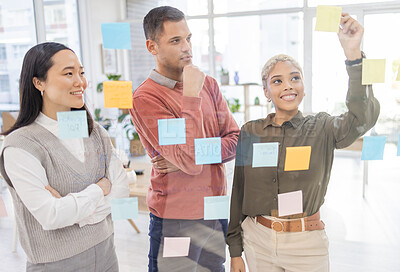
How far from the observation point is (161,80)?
1.30 metres

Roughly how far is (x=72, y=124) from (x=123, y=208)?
0.39 m

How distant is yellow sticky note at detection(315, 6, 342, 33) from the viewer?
1180 mm

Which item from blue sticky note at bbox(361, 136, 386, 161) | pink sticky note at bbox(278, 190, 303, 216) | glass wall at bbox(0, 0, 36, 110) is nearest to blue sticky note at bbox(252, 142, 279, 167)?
pink sticky note at bbox(278, 190, 303, 216)

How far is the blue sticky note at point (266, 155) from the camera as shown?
1.28 metres

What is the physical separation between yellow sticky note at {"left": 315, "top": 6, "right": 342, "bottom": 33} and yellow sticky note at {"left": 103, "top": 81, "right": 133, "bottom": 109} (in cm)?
73

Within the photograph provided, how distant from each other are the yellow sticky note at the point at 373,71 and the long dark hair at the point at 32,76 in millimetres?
1015

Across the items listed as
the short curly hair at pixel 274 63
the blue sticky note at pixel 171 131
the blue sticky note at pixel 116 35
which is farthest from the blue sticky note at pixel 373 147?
the blue sticky note at pixel 116 35

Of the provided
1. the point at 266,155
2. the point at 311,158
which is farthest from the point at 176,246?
the point at 311,158

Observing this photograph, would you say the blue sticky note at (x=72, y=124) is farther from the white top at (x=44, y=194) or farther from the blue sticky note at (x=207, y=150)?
the blue sticky note at (x=207, y=150)

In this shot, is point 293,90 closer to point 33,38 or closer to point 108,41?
point 108,41

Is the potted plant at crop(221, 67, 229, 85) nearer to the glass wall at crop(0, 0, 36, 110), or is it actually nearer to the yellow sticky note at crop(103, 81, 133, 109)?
the yellow sticky note at crop(103, 81, 133, 109)

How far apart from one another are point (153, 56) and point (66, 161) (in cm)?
49

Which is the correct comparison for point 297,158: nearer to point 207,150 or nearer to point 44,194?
point 207,150

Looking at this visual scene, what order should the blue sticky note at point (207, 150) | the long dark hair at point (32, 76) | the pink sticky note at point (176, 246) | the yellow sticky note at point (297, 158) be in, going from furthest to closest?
the pink sticky note at point (176, 246), the blue sticky note at point (207, 150), the yellow sticky note at point (297, 158), the long dark hair at point (32, 76)
